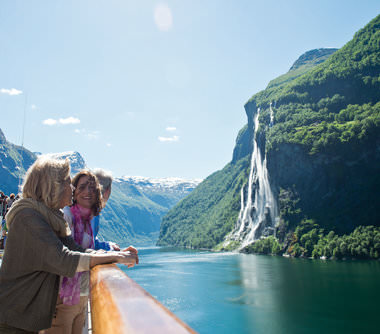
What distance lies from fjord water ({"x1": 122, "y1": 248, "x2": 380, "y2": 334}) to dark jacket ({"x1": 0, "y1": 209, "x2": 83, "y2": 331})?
22.8m

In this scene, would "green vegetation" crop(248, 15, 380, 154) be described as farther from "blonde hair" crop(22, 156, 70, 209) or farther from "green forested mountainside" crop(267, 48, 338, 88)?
"blonde hair" crop(22, 156, 70, 209)

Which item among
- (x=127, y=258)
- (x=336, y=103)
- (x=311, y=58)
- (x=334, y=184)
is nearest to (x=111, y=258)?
(x=127, y=258)

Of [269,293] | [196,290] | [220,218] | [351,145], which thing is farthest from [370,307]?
[220,218]

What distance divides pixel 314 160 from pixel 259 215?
19.7 m

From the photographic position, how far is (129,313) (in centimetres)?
87

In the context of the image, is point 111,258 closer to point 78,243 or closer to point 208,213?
point 78,243

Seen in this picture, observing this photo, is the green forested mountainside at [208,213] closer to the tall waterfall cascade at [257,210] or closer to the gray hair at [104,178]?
the tall waterfall cascade at [257,210]

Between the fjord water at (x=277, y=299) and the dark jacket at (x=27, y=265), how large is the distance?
2284cm

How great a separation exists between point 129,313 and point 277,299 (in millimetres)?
31744

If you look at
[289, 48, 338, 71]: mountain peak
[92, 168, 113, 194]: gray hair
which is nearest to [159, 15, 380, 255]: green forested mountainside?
[92, 168, 113, 194]: gray hair

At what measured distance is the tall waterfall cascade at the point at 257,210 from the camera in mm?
74125

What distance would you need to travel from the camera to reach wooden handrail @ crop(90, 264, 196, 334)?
777 millimetres

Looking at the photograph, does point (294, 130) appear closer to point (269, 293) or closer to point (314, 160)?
point (314, 160)

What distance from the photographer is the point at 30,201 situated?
150cm
